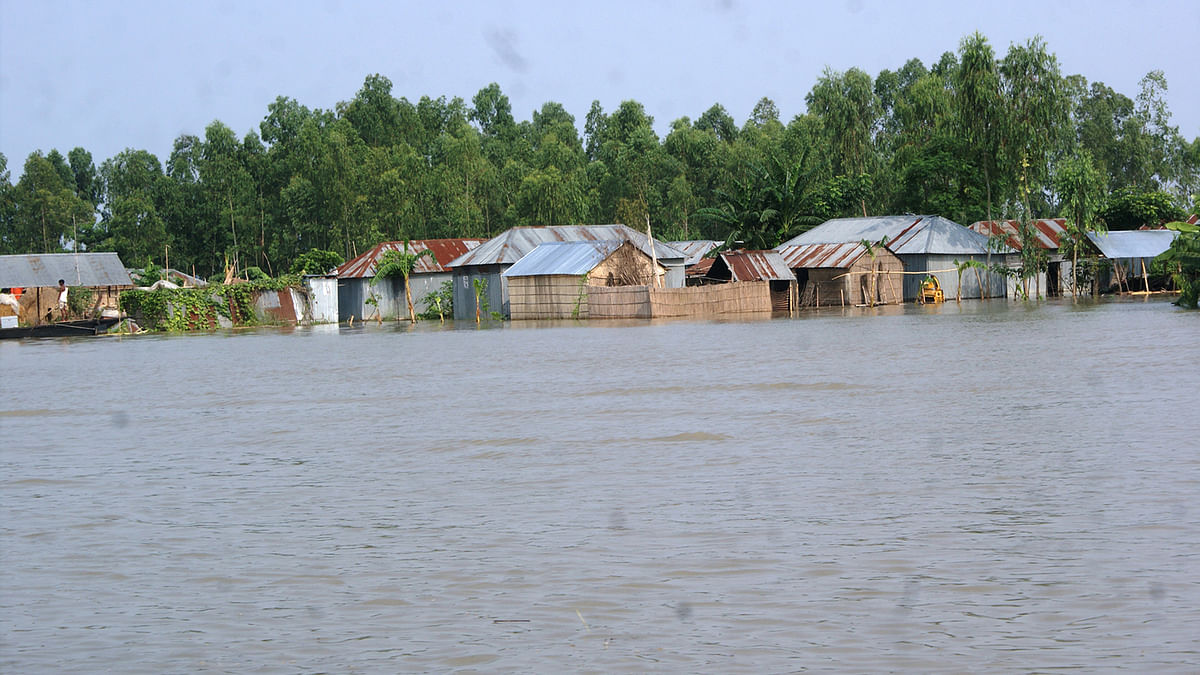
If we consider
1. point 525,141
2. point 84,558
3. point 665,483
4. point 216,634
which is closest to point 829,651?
point 216,634

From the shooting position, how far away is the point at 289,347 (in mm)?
29547

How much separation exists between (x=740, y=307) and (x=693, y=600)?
37.4 meters

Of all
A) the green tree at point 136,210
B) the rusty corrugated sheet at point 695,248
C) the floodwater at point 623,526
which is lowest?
the floodwater at point 623,526

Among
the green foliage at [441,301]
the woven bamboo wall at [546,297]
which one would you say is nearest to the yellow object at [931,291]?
the woven bamboo wall at [546,297]

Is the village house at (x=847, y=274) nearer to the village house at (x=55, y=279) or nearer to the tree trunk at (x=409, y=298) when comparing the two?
the tree trunk at (x=409, y=298)

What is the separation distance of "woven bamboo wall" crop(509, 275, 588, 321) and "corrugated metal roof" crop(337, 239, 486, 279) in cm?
578

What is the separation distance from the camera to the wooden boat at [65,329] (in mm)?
40281

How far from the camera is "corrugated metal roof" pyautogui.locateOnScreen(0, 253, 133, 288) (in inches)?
1802

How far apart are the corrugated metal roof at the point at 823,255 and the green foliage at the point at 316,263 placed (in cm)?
2070

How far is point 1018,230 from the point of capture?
48.4m

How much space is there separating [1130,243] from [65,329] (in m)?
41.6

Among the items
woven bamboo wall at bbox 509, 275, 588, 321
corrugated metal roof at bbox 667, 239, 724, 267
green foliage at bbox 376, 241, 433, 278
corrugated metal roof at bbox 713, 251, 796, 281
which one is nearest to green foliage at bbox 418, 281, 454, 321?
green foliage at bbox 376, 241, 433, 278

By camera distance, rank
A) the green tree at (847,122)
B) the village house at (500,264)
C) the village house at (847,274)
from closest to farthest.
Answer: the village house at (500,264)
the village house at (847,274)
the green tree at (847,122)

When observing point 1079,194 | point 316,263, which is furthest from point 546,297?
point 1079,194
